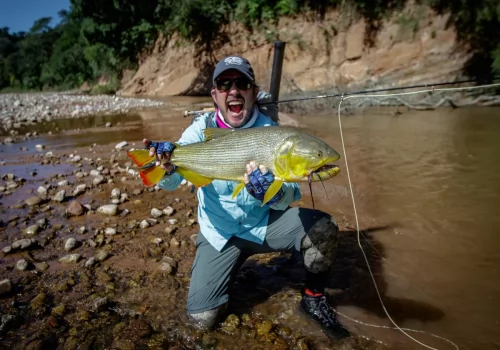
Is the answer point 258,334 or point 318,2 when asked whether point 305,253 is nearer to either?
point 258,334

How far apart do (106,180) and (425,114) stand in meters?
11.2

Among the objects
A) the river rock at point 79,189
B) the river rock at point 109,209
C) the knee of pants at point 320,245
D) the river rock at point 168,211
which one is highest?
the knee of pants at point 320,245

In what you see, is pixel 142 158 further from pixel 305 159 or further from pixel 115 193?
pixel 115 193

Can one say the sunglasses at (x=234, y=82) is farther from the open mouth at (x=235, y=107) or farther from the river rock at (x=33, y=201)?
the river rock at (x=33, y=201)

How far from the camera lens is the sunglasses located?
3.38 metres

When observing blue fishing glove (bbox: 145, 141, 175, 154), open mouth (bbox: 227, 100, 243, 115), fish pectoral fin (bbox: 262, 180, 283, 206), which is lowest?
fish pectoral fin (bbox: 262, 180, 283, 206)

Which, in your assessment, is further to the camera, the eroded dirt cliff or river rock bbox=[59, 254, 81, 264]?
the eroded dirt cliff

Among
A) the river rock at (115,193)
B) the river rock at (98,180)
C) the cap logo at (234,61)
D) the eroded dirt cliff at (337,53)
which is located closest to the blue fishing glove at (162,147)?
the cap logo at (234,61)

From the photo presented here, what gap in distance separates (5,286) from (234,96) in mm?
3025

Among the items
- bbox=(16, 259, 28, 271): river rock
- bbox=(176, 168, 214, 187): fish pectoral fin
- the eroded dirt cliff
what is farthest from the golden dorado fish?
the eroded dirt cliff

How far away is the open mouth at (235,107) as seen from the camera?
11.2ft

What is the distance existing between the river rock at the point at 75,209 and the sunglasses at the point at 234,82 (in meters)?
3.31

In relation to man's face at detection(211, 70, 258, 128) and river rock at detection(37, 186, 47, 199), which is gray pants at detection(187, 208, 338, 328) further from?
river rock at detection(37, 186, 47, 199)

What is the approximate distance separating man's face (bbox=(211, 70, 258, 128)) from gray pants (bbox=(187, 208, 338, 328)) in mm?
1087
